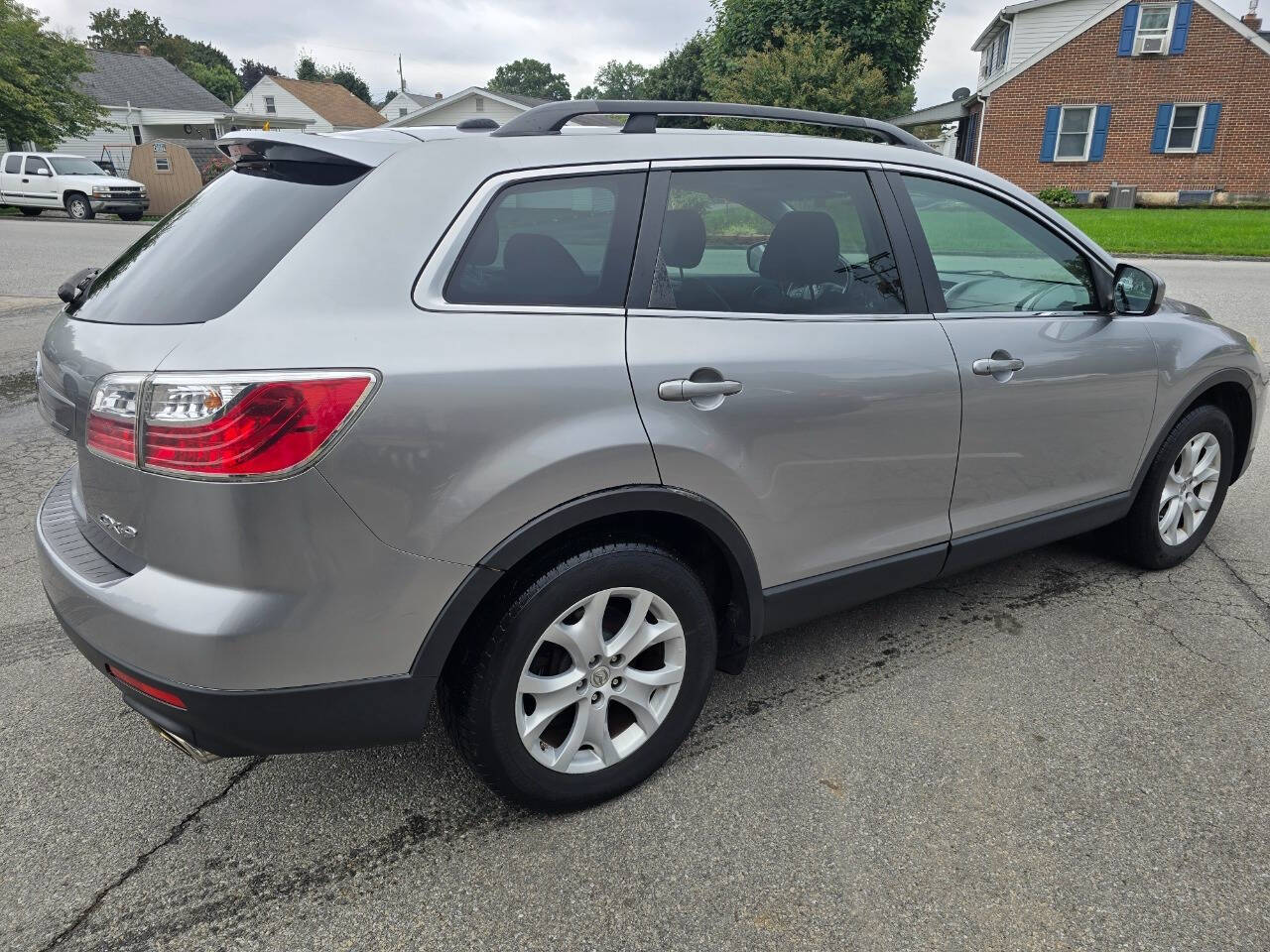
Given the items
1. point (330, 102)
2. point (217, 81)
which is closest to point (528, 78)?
point (217, 81)

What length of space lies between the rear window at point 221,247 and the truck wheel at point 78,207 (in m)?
27.1

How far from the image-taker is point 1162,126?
89.9 feet

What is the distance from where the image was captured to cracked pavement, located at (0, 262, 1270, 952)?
2.11m

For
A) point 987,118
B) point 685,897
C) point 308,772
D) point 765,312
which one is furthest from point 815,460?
point 987,118

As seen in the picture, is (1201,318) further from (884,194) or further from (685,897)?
(685,897)

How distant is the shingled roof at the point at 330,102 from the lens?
56844 millimetres

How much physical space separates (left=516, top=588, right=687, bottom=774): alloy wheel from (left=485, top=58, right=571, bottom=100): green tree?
132 meters

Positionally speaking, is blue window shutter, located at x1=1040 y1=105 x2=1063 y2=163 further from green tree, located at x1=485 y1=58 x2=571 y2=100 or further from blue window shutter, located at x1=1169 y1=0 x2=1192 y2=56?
green tree, located at x1=485 y1=58 x2=571 y2=100

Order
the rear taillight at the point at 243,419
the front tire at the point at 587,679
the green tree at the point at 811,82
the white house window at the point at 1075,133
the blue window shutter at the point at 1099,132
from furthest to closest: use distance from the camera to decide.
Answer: the white house window at the point at 1075,133 < the blue window shutter at the point at 1099,132 < the green tree at the point at 811,82 < the front tire at the point at 587,679 < the rear taillight at the point at 243,419

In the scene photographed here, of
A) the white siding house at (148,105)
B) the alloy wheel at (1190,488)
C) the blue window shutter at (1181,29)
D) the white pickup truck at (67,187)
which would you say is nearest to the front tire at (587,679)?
the alloy wheel at (1190,488)

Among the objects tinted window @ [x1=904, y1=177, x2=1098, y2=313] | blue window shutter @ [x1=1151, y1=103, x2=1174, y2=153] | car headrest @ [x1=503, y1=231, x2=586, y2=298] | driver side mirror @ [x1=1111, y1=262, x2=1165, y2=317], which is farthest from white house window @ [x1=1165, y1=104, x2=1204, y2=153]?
car headrest @ [x1=503, y1=231, x2=586, y2=298]

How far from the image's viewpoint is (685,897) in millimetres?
2193

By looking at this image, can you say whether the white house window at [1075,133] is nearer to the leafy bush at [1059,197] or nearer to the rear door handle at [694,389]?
the leafy bush at [1059,197]

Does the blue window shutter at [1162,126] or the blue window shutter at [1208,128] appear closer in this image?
the blue window shutter at [1208,128]
